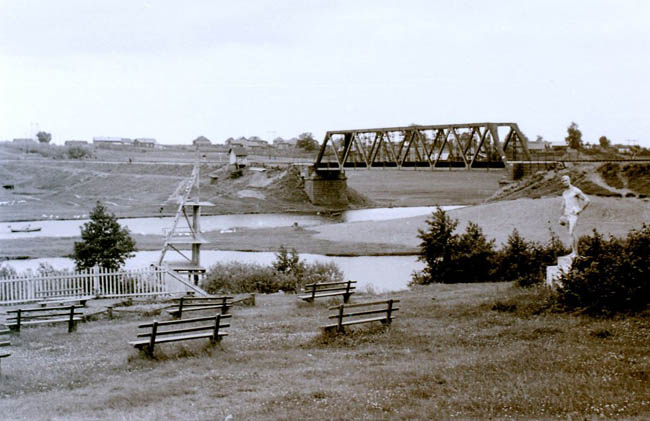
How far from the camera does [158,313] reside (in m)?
18.8

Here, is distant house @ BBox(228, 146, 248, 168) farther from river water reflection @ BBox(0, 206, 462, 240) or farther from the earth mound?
the earth mound

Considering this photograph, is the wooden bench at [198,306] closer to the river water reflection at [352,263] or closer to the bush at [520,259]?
the river water reflection at [352,263]

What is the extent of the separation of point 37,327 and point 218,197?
62.7m

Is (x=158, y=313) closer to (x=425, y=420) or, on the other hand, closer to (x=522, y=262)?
(x=425, y=420)

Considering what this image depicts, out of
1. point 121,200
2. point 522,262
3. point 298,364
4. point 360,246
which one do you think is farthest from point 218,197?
point 298,364

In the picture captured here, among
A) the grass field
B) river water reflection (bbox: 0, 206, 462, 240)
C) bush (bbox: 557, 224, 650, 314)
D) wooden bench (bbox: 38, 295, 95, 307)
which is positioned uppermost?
bush (bbox: 557, 224, 650, 314)

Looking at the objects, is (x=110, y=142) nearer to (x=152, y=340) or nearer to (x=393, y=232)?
(x=393, y=232)

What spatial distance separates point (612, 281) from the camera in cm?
1469

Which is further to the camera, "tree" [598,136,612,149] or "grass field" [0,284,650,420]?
"tree" [598,136,612,149]

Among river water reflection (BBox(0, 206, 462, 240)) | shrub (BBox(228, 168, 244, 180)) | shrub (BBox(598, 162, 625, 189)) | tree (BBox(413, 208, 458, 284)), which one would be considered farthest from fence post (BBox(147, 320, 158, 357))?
shrub (BBox(228, 168, 244, 180))

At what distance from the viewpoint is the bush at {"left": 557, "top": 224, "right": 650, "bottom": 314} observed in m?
14.5

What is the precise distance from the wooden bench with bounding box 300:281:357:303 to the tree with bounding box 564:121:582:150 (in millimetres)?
47218

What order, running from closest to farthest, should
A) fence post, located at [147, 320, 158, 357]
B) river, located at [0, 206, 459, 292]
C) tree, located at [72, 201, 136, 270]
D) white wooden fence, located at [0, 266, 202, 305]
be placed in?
1. fence post, located at [147, 320, 158, 357]
2. white wooden fence, located at [0, 266, 202, 305]
3. tree, located at [72, 201, 136, 270]
4. river, located at [0, 206, 459, 292]

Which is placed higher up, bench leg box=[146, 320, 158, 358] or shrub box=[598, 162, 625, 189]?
shrub box=[598, 162, 625, 189]
